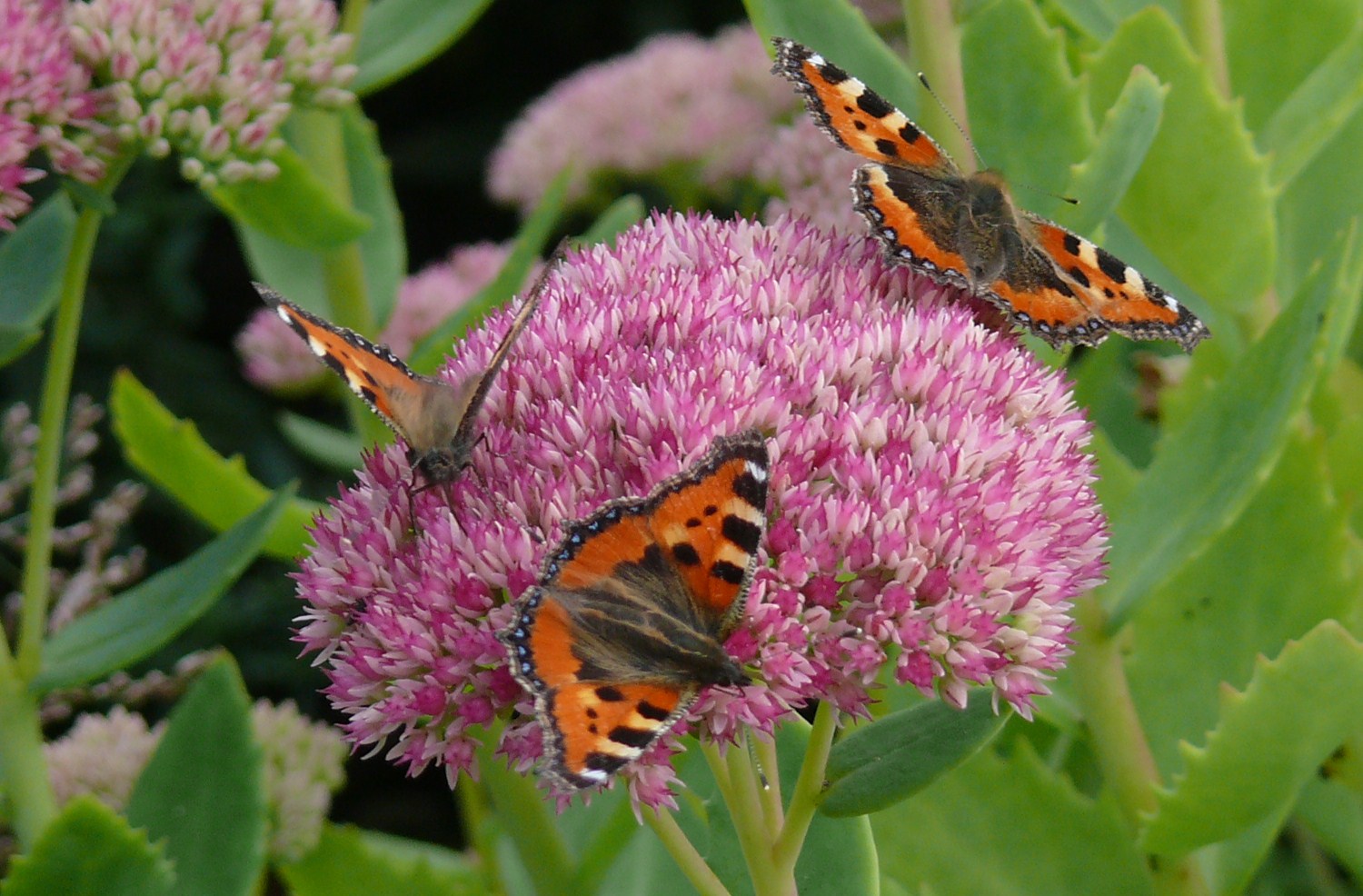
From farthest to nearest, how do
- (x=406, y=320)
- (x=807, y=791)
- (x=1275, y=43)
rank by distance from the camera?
(x=406, y=320)
(x=1275, y=43)
(x=807, y=791)

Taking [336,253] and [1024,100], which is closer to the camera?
[1024,100]

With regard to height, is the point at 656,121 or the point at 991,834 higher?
the point at 991,834

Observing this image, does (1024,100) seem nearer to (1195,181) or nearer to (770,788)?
(1195,181)

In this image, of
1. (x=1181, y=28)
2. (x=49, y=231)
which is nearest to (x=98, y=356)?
(x=49, y=231)

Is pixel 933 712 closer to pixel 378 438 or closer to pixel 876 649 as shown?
pixel 876 649

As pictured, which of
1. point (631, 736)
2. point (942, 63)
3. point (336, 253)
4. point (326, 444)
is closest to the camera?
point (631, 736)

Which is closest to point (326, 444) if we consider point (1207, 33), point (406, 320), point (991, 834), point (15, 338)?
point (406, 320)

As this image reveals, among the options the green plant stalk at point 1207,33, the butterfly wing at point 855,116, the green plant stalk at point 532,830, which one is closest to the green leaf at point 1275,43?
the green plant stalk at point 1207,33
